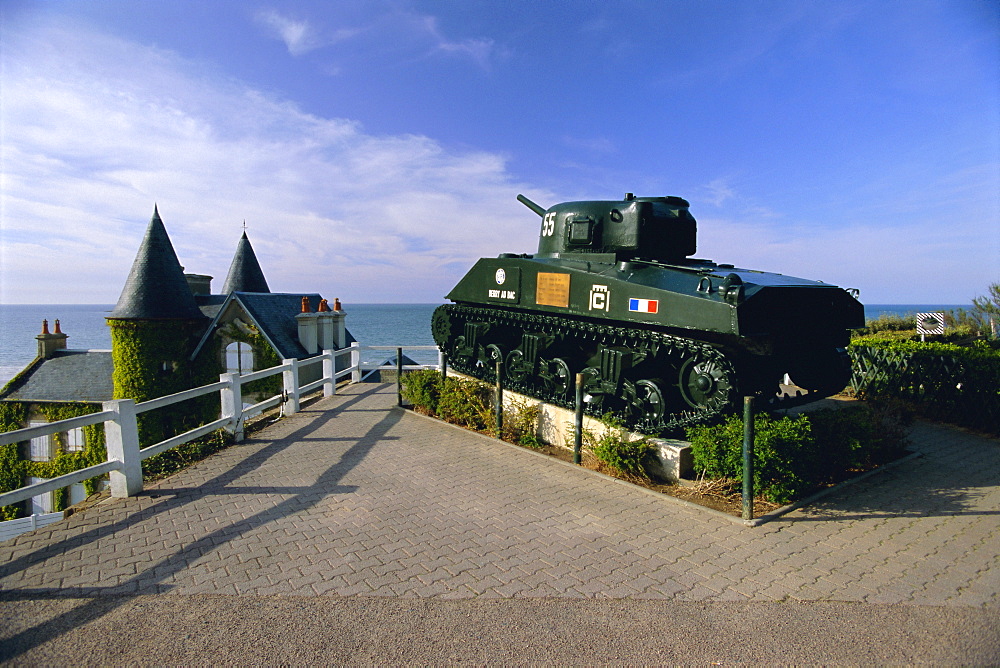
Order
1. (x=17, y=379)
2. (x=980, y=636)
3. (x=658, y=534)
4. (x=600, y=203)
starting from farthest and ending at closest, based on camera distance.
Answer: (x=17, y=379), (x=600, y=203), (x=658, y=534), (x=980, y=636)

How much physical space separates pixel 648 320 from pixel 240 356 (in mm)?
16672

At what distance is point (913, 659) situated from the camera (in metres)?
3.32

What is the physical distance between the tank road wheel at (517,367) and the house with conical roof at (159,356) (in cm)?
913

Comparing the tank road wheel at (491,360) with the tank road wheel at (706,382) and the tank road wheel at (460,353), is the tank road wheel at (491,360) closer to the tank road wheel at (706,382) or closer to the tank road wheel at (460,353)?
the tank road wheel at (460,353)

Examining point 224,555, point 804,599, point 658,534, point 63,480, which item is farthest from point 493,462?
point 63,480

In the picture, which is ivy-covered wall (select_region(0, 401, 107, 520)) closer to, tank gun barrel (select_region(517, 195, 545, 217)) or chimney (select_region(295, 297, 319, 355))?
chimney (select_region(295, 297, 319, 355))

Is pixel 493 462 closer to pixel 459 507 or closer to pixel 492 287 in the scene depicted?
pixel 459 507

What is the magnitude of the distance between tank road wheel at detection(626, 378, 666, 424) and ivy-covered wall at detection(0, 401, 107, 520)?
68.2ft

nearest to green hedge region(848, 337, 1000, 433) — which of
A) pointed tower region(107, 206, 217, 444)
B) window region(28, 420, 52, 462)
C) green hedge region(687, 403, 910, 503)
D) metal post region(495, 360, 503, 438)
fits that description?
green hedge region(687, 403, 910, 503)

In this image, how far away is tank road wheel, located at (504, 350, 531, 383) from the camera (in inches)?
384

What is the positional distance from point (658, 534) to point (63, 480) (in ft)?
18.7

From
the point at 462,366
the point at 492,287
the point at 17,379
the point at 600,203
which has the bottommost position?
the point at 17,379

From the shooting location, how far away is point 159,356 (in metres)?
19.9

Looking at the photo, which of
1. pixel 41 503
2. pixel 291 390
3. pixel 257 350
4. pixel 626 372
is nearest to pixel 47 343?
pixel 41 503
